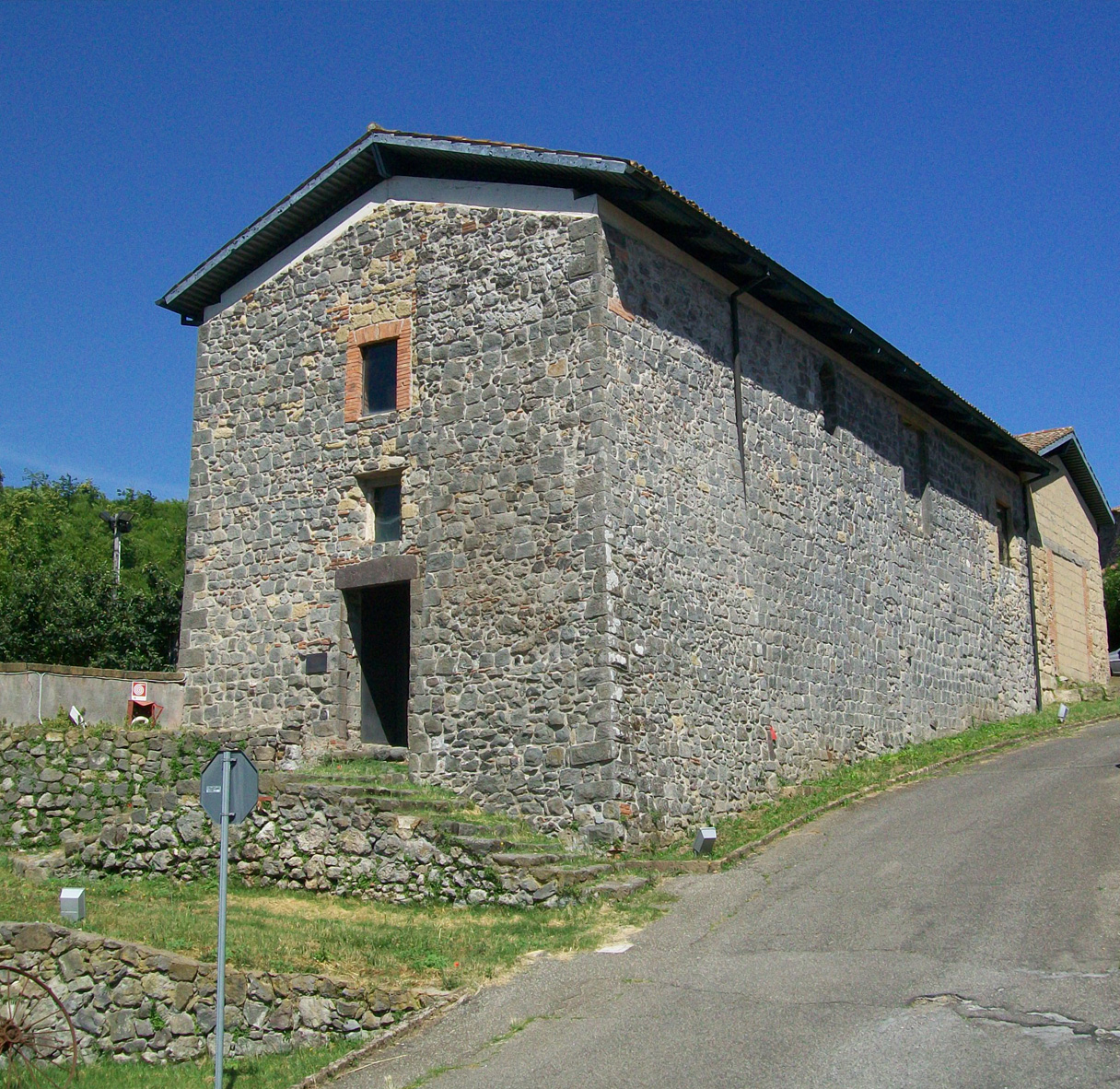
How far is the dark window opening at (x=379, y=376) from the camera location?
687 inches

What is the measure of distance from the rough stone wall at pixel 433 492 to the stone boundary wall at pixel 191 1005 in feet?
14.7

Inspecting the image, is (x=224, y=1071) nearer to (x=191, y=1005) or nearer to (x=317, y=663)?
(x=191, y=1005)

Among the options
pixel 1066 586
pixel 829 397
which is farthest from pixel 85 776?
pixel 1066 586

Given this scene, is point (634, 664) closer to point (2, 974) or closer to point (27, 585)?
point (2, 974)

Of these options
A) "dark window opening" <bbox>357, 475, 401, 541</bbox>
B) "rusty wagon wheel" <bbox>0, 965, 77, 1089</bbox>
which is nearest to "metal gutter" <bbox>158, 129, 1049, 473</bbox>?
"dark window opening" <bbox>357, 475, 401, 541</bbox>

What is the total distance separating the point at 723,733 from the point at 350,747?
4.99m

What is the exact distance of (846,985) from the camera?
971 centimetres

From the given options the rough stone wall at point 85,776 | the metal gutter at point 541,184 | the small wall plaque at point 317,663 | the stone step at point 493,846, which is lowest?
the stone step at point 493,846

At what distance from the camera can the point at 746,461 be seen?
59.1 ft

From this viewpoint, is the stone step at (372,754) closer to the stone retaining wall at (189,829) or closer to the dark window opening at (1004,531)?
the stone retaining wall at (189,829)

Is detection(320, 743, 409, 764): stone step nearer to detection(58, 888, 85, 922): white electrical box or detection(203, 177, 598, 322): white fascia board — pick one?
detection(58, 888, 85, 922): white electrical box

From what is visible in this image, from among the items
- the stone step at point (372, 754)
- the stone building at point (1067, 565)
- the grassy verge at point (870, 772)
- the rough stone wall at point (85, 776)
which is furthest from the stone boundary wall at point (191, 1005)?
the stone building at point (1067, 565)

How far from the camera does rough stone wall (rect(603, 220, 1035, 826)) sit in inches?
605

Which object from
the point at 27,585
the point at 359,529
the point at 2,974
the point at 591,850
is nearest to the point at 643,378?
the point at 359,529
